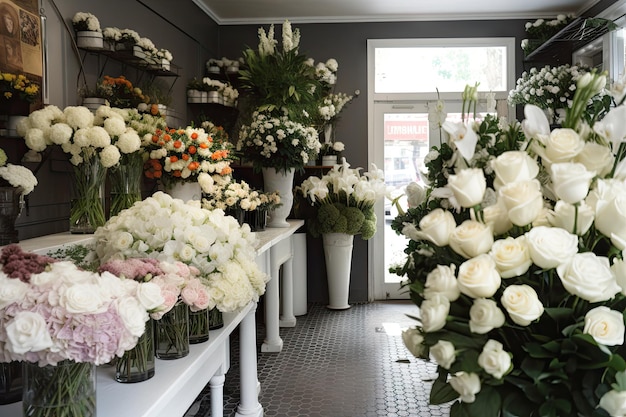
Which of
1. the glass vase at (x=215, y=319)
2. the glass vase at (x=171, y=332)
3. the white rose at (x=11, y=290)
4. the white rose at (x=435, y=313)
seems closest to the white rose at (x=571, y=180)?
the white rose at (x=435, y=313)

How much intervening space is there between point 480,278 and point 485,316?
0.19ft

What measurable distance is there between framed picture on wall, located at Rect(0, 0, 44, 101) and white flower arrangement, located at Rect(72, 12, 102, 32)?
37cm

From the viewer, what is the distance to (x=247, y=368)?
3098 mm

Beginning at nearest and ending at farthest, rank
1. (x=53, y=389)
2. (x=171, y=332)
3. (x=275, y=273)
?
(x=53, y=389), (x=171, y=332), (x=275, y=273)

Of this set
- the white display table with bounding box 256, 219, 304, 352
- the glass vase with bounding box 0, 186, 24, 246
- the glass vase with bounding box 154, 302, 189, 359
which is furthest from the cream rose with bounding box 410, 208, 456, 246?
the white display table with bounding box 256, 219, 304, 352

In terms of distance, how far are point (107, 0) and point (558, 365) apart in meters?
3.52

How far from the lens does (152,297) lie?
124 centimetres

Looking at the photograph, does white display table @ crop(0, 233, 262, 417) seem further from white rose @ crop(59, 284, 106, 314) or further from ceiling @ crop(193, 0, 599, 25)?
ceiling @ crop(193, 0, 599, 25)

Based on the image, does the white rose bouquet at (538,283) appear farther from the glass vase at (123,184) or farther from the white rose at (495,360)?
the glass vase at (123,184)

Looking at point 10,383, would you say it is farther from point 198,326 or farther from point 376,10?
point 376,10

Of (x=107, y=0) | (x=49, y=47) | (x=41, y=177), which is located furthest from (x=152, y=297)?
(x=107, y=0)

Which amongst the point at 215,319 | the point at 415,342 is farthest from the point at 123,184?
the point at 415,342

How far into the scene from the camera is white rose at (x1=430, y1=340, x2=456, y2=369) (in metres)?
0.82

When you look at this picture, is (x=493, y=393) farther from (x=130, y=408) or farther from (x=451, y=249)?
(x=130, y=408)
